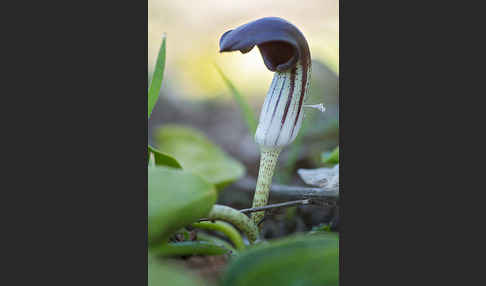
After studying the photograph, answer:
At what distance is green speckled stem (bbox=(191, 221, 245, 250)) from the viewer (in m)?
1.25

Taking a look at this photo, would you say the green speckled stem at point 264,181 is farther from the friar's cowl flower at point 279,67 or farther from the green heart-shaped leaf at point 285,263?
the green heart-shaped leaf at point 285,263

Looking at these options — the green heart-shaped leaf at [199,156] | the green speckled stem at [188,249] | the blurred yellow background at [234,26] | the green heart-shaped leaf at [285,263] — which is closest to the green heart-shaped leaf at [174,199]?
the green speckled stem at [188,249]

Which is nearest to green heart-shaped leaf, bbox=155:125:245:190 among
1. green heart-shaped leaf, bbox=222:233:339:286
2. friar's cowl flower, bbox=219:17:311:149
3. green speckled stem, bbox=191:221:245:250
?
green speckled stem, bbox=191:221:245:250

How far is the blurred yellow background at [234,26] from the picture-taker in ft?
4.06

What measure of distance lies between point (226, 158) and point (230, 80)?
0.54 metres

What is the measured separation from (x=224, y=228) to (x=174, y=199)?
30 cm

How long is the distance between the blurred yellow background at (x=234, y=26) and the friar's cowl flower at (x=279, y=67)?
6cm

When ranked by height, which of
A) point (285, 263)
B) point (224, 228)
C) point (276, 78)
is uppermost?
point (276, 78)

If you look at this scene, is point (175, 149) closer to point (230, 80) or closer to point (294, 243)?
point (230, 80)

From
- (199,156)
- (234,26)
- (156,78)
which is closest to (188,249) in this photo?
(156,78)

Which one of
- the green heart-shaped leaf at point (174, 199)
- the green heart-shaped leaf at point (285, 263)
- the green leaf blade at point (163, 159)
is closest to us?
the green heart-shaped leaf at point (285, 263)

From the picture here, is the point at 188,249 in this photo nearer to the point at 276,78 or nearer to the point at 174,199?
the point at 174,199

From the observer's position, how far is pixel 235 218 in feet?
3.92

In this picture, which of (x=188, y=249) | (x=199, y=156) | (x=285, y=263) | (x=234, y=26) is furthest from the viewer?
(x=199, y=156)
